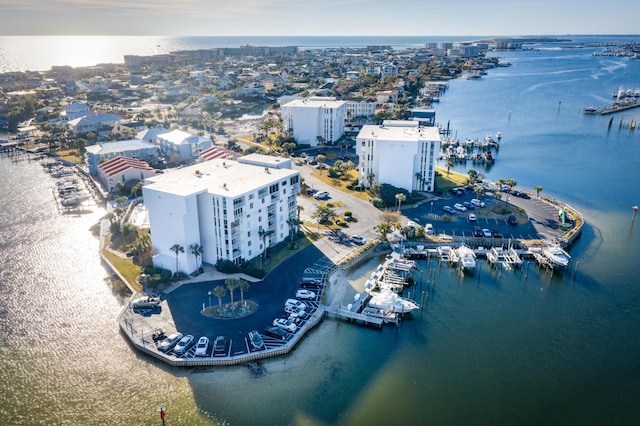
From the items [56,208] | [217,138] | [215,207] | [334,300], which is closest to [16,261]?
[56,208]

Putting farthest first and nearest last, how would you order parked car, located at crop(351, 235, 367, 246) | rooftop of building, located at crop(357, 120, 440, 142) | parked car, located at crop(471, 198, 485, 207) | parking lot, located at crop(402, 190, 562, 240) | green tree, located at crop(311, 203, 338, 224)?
rooftop of building, located at crop(357, 120, 440, 142) → parked car, located at crop(471, 198, 485, 207) → green tree, located at crop(311, 203, 338, 224) → parking lot, located at crop(402, 190, 562, 240) → parked car, located at crop(351, 235, 367, 246)

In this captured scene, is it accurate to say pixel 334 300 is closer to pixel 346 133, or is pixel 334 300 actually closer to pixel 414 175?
pixel 414 175

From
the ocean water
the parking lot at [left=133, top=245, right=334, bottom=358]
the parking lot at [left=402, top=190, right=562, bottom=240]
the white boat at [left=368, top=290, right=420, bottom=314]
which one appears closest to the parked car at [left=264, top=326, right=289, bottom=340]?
the parking lot at [left=133, top=245, right=334, bottom=358]

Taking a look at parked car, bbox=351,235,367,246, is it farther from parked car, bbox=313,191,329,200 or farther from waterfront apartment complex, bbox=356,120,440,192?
waterfront apartment complex, bbox=356,120,440,192

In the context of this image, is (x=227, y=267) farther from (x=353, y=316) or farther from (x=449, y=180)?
(x=449, y=180)

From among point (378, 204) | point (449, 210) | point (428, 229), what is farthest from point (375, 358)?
point (449, 210)
